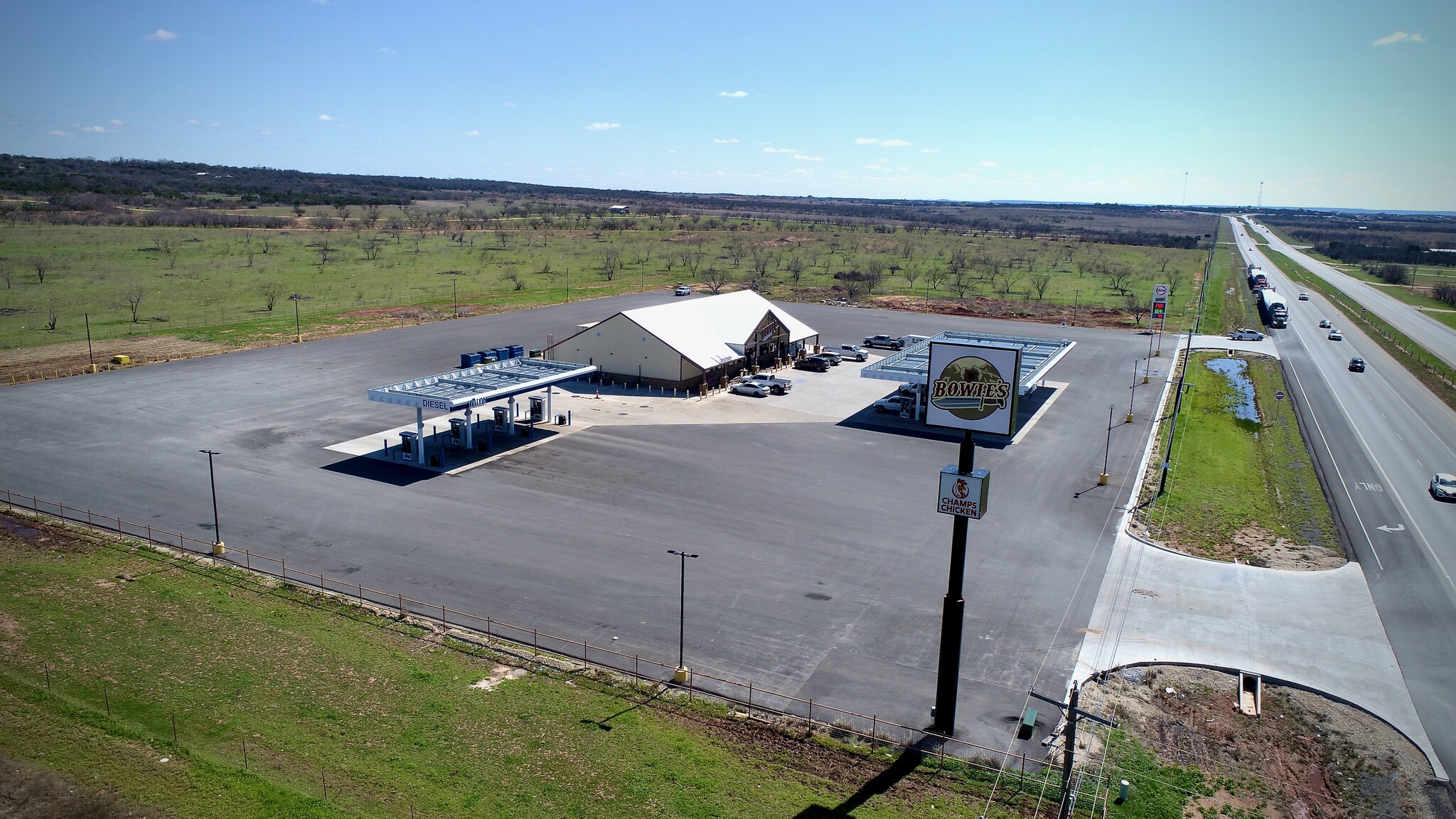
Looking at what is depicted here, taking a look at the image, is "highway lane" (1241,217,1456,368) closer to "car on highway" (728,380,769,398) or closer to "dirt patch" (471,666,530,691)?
"car on highway" (728,380,769,398)

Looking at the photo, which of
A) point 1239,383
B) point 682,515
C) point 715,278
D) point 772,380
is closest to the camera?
point 682,515

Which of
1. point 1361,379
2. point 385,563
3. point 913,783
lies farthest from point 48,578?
point 1361,379

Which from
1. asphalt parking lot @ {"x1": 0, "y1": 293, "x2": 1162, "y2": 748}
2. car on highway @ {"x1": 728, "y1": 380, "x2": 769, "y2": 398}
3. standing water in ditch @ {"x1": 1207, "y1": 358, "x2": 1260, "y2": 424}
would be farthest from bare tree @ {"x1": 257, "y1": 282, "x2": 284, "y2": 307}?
standing water in ditch @ {"x1": 1207, "y1": 358, "x2": 1260, "y2": 424}

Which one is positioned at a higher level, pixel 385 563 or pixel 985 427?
pixel 985 427

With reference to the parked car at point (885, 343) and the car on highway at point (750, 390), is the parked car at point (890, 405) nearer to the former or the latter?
the car on highway at point (750, 390)

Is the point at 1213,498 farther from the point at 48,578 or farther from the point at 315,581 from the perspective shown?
the point at 48,578

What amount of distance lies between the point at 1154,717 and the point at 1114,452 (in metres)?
31.4

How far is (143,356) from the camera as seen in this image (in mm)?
73625

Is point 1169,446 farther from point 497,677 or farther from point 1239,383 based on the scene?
point 497,677

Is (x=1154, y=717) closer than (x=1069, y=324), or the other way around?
(x=1154, y=717)

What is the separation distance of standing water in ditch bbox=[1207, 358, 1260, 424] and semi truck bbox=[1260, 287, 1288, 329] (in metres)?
26.2

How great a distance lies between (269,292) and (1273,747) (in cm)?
11293

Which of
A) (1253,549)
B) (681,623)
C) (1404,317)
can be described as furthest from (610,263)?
(681,623)

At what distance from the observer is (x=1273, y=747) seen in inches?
1017
